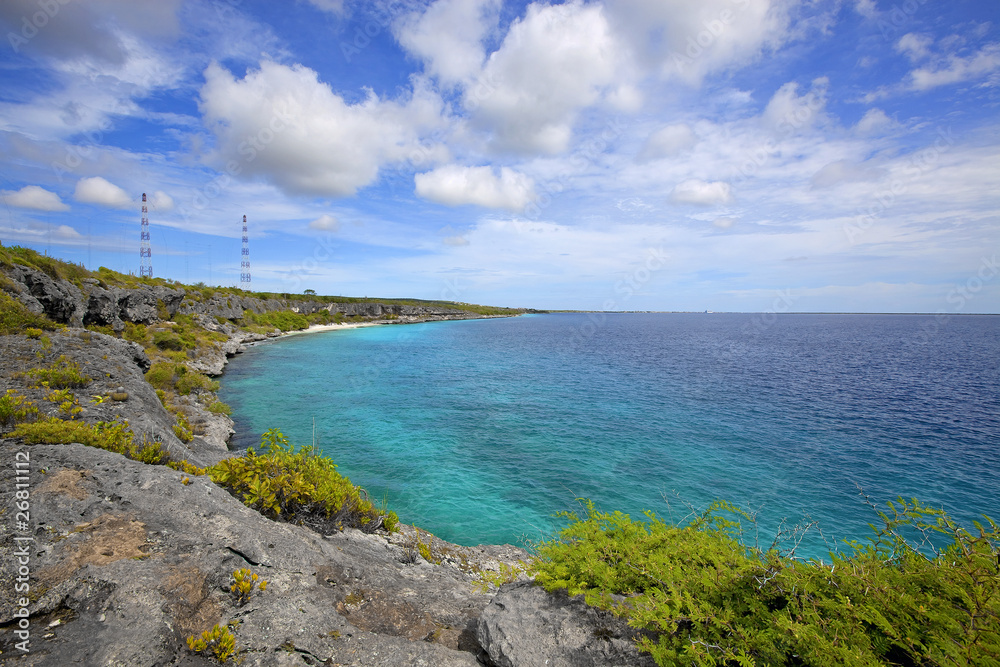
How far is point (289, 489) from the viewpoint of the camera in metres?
10.1

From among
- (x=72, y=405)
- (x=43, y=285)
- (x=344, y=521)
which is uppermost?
(x=43, y=285)

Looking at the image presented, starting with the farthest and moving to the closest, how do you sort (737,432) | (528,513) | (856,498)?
1. (737,432)
2. (856,498)
3. (528,513)

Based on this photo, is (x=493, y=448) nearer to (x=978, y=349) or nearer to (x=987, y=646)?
(x=987, y=646)

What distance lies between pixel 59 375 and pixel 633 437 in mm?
29067

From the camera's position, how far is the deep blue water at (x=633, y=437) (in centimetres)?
1905

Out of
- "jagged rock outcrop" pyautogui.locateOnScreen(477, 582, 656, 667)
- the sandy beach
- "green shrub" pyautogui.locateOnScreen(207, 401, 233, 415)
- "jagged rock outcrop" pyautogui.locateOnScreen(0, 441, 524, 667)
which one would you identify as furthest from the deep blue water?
the sandy beach

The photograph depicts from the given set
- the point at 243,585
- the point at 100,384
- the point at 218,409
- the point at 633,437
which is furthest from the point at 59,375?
the point at 633,437

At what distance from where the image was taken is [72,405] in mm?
12219

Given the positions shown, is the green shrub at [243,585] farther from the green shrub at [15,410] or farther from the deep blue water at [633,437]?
the deep blue water at [633,437]

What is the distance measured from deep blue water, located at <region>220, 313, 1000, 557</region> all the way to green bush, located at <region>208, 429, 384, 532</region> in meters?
6.24

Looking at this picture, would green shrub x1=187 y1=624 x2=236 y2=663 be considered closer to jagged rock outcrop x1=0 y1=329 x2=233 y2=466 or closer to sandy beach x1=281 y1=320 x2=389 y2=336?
jagged rock outcrop x1=0 y1=329 x2=233 y2=466

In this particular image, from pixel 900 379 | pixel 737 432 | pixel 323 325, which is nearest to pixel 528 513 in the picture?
pixel 737 432

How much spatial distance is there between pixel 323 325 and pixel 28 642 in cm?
13024

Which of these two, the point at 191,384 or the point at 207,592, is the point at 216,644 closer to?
the point at 207,592
